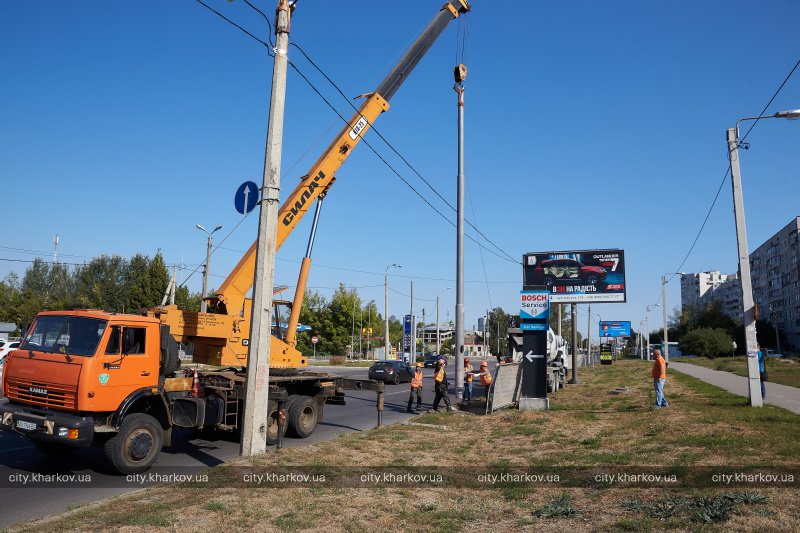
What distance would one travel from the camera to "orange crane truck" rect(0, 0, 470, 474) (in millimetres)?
8398

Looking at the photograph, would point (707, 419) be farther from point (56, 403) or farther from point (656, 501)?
point (56, 403)

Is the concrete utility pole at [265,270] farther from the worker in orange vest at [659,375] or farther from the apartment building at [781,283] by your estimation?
the apartment building at [781,283]

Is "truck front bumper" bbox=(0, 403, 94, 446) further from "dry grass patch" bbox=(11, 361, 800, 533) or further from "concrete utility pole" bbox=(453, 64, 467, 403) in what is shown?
"concrete utility pole" bbox=(453, 64, 467, 403)

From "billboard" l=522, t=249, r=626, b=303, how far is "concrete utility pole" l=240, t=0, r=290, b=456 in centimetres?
2397

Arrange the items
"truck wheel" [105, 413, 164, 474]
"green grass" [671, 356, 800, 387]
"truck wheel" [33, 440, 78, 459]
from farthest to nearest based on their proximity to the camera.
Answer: "green grass" [671, 356, 800, 387] → "truck wheel" [33, 440, 78, 459] → "truck wheel" [105, 413, 164, 474]

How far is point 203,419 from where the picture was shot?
33.2 feet

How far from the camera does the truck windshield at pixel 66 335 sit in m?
8.67

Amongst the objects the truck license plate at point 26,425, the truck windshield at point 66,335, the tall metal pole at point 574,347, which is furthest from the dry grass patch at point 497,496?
the tall metal pole at point 574,347

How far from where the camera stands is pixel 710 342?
7462 centimetres

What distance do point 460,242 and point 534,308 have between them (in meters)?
3.28

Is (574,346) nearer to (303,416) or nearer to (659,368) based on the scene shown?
(659,368)

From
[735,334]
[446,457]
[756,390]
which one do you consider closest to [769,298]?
[735,334]

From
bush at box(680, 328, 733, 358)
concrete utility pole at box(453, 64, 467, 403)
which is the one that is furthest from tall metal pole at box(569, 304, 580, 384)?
bush at box(680, 328, 733, 358)

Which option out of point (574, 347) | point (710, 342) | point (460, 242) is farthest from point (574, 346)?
point (710, 342)
